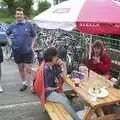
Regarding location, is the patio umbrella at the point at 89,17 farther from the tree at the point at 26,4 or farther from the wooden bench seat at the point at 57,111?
the tree at the point at 26,4

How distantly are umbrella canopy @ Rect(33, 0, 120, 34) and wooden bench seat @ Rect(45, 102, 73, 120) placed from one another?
4.29 feet

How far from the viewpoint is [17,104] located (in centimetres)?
728

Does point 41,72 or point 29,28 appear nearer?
point 41,72

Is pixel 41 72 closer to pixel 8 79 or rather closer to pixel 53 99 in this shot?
pixel 53 99

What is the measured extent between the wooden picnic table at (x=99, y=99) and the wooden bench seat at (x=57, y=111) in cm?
36

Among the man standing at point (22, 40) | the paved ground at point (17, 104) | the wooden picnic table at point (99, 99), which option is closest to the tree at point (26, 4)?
the paved ground at point (17, 104)

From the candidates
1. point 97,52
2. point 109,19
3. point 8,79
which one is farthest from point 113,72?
point 109,19

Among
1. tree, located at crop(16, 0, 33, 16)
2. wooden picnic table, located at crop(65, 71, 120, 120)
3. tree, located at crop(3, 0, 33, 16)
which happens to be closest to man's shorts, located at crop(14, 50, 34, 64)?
wooden picnic table, located at crop(65, 71, 120, 120)

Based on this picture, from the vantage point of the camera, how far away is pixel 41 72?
19.4 ft

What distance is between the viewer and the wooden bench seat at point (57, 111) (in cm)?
547

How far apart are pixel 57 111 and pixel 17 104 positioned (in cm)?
182

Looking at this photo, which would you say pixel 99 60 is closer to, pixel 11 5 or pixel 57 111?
pixel 57 111

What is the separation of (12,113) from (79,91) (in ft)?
5.48

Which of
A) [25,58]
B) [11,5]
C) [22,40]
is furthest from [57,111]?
[11,5]
